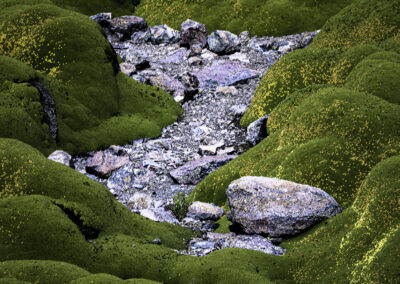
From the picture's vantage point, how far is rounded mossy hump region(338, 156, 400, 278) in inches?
655

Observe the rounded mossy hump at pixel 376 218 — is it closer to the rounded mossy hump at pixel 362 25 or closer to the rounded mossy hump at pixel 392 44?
the rounded mossy hump at pixel 392 44

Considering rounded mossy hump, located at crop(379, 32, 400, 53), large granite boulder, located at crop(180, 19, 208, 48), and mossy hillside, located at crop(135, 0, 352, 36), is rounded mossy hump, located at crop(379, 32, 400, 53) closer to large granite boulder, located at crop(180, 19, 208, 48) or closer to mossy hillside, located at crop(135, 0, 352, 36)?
mossy hillside, located at crop(135, 0, 352, 36)

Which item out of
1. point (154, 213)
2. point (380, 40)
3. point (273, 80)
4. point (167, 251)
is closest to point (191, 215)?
point (154, 213)

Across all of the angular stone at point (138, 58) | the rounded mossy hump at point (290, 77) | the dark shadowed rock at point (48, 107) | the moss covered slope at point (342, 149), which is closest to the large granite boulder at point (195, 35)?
the angular stone at point (138, 58)

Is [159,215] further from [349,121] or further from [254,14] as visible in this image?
[254,14]

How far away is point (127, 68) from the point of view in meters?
61.5

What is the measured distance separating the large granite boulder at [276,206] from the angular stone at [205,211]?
420 centimetres

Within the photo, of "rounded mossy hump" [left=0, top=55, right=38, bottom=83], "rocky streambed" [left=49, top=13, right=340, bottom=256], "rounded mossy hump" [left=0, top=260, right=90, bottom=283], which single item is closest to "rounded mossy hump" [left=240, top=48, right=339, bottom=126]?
"rocky streambed" [left=49, top=13, right=340, bottom=256]

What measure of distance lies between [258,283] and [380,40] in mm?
37780

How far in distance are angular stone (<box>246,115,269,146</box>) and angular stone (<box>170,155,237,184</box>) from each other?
2716 millimetres

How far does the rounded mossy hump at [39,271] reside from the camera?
1544 centimetres

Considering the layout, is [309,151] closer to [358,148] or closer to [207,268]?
[358,148]

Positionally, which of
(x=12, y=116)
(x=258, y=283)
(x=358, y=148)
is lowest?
(x=12, y=116)

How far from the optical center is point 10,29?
49531mm
